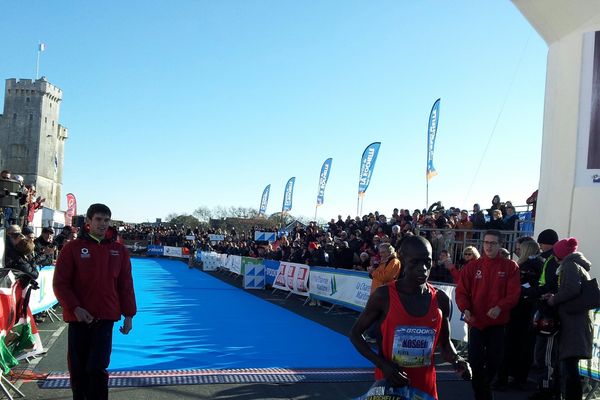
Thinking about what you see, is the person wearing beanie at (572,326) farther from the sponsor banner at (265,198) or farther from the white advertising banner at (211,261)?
the sponsor banner at (265,198)

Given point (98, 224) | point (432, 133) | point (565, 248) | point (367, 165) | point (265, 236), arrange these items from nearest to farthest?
point (98, 224), point (565, 248), point (432, 133), point (367, 165), point (265, 236)

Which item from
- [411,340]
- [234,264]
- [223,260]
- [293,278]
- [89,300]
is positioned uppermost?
[411,340]

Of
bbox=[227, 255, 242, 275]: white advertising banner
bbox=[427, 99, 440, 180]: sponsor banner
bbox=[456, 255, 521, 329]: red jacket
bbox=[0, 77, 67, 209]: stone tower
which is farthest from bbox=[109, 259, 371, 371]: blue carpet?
bbox=[0, 77, 67, 209]: stone tower

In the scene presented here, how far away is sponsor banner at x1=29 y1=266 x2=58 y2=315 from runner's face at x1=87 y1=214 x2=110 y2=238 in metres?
5.92

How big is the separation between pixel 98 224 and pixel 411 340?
3.05m

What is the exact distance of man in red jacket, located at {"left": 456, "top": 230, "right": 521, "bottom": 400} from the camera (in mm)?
5418

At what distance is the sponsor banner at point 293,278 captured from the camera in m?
16.8

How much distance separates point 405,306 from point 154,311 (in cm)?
1102

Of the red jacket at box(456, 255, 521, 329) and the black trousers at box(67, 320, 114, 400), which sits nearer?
the black trousers at box(67, 320, 114, 400)

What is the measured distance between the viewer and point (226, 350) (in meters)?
8.66

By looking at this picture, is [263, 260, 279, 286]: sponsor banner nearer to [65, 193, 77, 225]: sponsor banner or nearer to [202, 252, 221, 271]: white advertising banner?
[202, 252, 221, 271]: white advertising banner

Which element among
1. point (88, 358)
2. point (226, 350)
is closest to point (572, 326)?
point (88, 358)

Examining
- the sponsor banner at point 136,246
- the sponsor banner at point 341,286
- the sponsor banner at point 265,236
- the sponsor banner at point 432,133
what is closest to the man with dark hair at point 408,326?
the sponsor banner at point 341,286

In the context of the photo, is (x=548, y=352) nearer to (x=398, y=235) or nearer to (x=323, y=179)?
(x=398, y=235)
